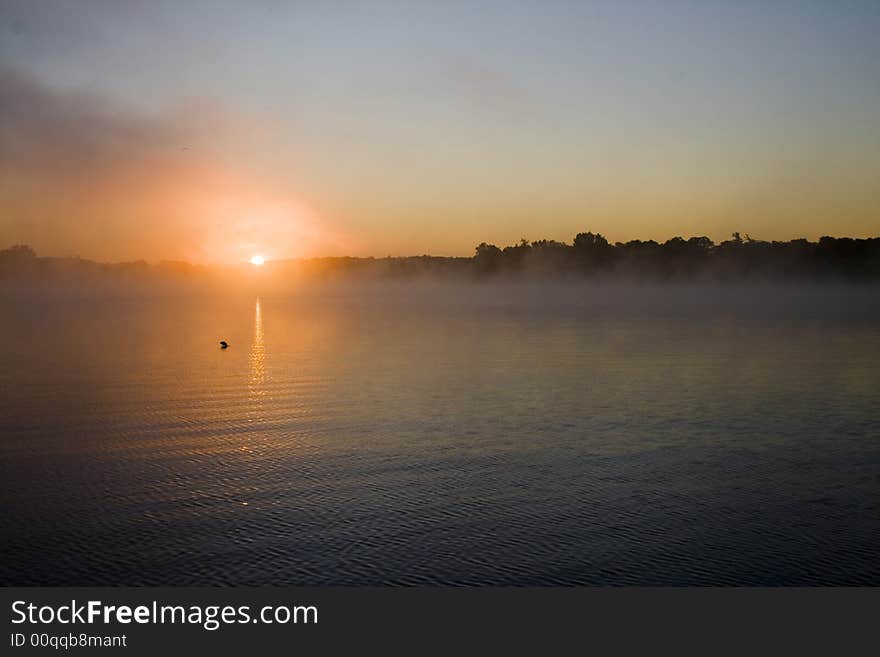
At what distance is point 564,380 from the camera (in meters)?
41.9

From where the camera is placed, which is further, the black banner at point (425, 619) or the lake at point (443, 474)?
the lake at point (443, 474)

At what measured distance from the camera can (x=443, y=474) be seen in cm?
2245

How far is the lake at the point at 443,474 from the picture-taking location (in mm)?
15961

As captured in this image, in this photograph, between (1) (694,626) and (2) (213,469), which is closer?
(1) (694,626)

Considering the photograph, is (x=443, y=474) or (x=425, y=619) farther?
(x=443, y=474)

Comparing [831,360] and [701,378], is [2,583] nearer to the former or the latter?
[701,378]

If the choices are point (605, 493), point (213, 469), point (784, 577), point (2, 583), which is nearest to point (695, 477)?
point (605, 493)

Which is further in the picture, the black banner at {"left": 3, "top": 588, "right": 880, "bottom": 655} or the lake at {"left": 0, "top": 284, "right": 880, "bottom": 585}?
the lake at {"left": 0, "top": 284, "right": 880, "bottom": 585}

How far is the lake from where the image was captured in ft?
52.4

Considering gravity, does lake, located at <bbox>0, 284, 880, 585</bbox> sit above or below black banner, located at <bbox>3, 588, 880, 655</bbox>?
above

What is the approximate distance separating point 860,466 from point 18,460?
975 inches

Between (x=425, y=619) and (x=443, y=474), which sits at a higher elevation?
(x=443, y=474)

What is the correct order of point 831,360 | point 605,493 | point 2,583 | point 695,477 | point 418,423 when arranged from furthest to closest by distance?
point 831,360
point 418,423
point 695,477
point 605,493
point 2,583

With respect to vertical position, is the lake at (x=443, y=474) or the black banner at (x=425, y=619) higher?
the lake at (x=443, y=474)
